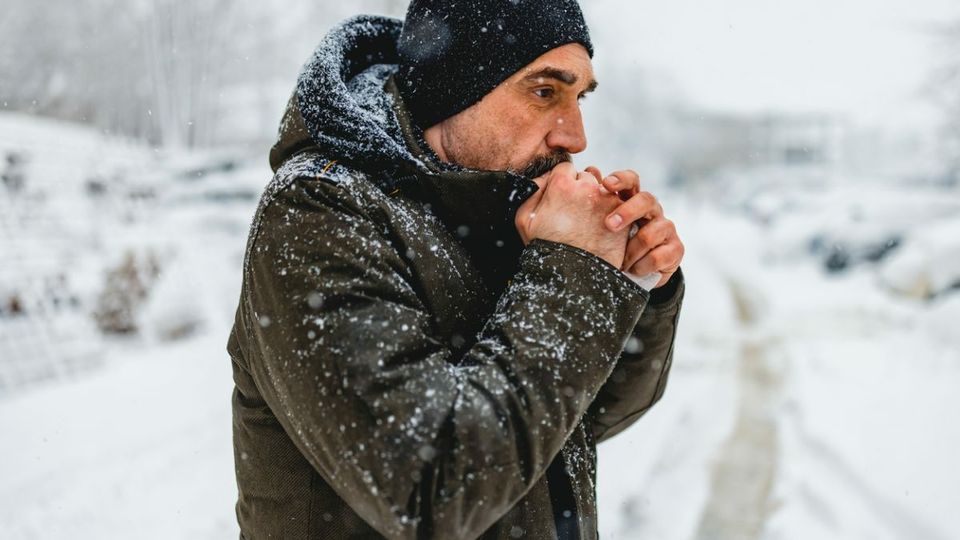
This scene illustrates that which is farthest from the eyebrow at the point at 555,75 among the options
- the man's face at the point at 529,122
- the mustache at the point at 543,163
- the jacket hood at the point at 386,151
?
the jacket hood at the point at 386,151

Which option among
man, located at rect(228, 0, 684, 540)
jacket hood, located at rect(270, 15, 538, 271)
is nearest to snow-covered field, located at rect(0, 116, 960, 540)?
man, located at rect(228, 0, 684, 540)

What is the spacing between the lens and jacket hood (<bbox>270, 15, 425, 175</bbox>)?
3.96 feet

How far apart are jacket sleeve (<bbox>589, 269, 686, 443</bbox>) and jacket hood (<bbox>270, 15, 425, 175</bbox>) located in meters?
0.66

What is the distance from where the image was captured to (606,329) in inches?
42.8

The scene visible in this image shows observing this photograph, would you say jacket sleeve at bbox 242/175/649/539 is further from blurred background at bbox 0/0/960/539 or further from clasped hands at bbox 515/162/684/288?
blurred background at bbox 0/0/960/539

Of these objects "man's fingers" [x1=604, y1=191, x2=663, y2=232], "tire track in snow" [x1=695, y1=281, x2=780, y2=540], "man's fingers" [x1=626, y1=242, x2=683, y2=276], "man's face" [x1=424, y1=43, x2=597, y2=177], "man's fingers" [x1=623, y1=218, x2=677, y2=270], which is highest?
"man's face" [x1=424, y1=43, x2=597, y2=177]

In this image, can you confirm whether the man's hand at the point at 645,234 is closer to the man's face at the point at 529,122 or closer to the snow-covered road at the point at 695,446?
the man's face at the point at 529,122

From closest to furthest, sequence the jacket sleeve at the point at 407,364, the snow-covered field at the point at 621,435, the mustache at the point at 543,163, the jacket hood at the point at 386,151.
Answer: the jacket sleeve at the point at 407,364
the jacket hood at the point at 386,151
the mustache at the point at 543,163
the snow-covered field at the point at 621,435

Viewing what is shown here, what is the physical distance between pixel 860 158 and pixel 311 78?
63641mm

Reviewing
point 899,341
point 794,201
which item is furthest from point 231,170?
point 794,201

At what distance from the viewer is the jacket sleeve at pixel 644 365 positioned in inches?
59.5

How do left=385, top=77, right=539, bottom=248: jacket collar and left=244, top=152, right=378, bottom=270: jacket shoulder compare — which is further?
left=385, top=77, right=539, bottom=248: jacket collar

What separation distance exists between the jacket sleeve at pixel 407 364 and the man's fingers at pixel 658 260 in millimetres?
77

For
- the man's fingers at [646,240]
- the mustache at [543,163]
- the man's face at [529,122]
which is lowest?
the man's fingers at [646,240]
